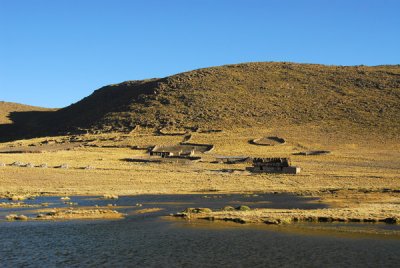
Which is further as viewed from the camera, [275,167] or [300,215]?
[275,167]

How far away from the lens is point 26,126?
16100cm

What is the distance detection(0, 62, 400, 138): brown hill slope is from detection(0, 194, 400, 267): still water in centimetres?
8473

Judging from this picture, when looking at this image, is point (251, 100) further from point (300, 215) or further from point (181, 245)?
point (181, 245)

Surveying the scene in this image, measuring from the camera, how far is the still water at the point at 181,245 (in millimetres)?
20578

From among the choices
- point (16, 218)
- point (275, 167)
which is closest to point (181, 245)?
point (16, 218)

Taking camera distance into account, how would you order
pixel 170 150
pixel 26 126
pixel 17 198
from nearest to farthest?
1. pixel 17 198
2. pixel 170 150
3. pixel 26 126

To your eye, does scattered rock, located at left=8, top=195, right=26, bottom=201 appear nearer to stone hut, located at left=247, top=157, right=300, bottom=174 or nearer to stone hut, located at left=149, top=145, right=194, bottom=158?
stone hut, located at left=247, top=157, right=300, bottom=174

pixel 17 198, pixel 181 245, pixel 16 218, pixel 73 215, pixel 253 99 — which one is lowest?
pixel 181 245

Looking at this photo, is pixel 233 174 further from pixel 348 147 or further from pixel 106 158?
pixel 348 147

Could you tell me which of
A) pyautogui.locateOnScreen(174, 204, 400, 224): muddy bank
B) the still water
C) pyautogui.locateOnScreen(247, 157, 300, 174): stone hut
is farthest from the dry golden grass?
the still water

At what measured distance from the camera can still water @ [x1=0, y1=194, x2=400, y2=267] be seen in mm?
20578

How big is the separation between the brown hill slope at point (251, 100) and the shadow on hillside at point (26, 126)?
5.08ft

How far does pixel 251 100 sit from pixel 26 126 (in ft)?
242

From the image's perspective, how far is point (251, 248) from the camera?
2298 cm
